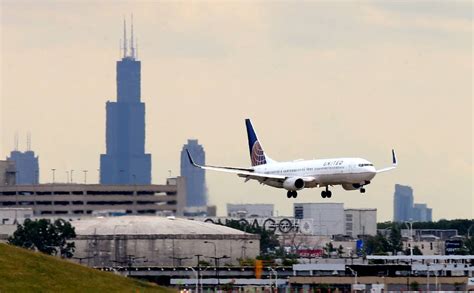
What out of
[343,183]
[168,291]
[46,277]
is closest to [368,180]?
[343,183]

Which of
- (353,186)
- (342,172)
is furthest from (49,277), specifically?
(353,186)

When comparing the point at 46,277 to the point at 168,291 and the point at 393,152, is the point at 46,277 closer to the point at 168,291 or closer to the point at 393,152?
the point at 168,291

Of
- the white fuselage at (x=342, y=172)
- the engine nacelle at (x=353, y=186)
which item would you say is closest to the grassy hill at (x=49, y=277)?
the white fuselage at (x=342, y=172)

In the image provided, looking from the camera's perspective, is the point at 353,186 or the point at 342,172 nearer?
the point at 342,172

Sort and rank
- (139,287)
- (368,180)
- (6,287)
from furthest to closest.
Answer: (368,180), (139,287), (6,287)

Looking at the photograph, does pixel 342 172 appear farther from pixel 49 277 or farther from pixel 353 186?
pixel 49 277

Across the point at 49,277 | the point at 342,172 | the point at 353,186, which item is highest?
the point at 342,172

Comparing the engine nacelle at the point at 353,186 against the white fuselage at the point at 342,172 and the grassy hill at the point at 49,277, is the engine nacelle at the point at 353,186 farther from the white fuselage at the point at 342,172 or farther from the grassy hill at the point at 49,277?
the grassy hill at the point at 49,277

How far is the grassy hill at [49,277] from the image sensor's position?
140m

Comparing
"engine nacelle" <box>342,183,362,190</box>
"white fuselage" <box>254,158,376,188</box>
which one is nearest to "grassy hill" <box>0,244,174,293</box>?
"white fuselage" <box>254,158,376,188</box>

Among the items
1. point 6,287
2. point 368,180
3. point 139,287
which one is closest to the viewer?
point 6,287

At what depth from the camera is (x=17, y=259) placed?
145625 millimetres

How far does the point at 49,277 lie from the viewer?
14262 cm

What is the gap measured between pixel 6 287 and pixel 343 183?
67.7m
